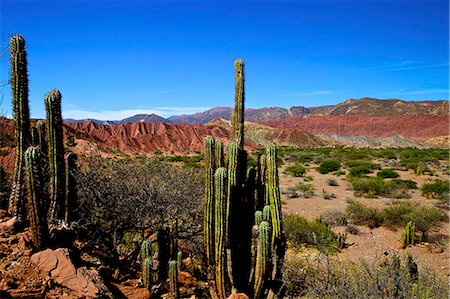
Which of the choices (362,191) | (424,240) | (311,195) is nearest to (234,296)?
(424,240)

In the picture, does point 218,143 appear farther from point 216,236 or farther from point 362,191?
point 362,191

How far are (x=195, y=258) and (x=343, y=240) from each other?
5423 mm

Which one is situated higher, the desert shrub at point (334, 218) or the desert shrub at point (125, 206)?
the desert shrub at point (125, 206)

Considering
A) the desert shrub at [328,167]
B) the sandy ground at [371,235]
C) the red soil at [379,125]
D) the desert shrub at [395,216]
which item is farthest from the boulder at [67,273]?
the red soil at [379,125]

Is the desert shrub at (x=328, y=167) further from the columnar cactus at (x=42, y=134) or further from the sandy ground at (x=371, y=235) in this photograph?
the columnar cactus at (x=42, y=134)

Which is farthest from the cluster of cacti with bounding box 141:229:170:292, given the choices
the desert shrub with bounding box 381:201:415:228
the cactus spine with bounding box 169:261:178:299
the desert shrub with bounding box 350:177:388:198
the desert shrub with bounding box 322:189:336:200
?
the desert shrub with bounding box 350:177:388:198

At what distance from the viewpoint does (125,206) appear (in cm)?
916

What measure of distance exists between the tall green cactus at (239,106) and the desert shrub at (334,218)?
25.1 feet

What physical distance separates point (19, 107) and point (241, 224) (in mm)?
5078

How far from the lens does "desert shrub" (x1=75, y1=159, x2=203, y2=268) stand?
8.66m

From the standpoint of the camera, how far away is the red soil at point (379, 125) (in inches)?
3714

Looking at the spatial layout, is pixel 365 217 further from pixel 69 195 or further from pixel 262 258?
pixel 69 195

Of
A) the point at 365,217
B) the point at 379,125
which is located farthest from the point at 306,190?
the point at 379,125

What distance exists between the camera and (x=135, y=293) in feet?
23.3
